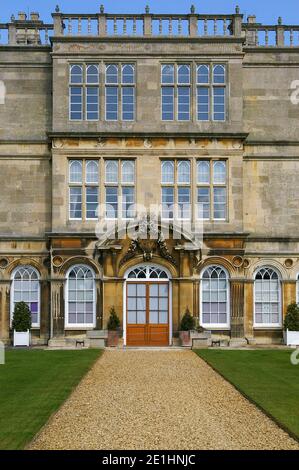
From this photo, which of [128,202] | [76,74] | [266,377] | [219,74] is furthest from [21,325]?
[266,377]

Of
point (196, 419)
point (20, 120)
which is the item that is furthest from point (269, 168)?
point (196, 419)

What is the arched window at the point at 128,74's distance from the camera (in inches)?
1190

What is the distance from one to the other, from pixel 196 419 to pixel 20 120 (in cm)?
1925

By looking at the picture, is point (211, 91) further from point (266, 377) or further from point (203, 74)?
point (266, 377)

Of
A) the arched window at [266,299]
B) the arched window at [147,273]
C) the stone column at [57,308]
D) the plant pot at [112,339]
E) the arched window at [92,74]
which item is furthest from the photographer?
the arched window at [266,299]

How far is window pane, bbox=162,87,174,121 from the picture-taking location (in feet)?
98.8

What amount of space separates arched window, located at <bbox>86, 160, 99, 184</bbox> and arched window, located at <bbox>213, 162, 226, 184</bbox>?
4192mm

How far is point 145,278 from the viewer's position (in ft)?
97.0

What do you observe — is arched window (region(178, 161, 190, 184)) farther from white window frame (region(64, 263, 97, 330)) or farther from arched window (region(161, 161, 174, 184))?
white window frame (region(64, 263, 97, 330))

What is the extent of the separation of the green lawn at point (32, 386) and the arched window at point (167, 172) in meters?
6.89

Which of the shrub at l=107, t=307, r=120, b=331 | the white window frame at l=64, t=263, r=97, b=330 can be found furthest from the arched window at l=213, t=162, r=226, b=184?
the shrub at l=107, t=307, r=120, b=331

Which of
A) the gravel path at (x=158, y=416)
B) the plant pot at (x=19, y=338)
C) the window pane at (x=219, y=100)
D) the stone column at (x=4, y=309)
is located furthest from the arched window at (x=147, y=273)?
the gravel path at (x=158, y=416)

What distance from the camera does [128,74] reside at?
99.1ft

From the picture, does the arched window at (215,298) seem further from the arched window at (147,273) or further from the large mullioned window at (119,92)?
the large mullioned window at (119,92)
